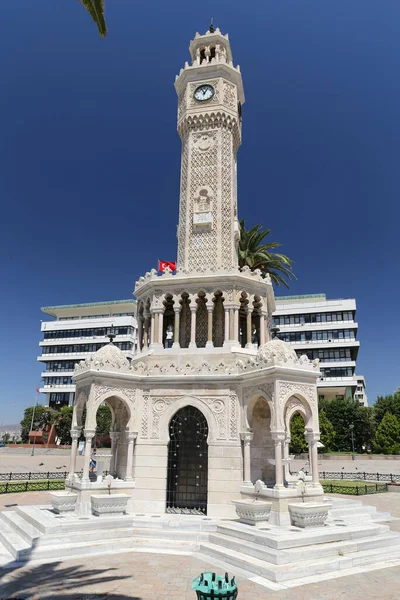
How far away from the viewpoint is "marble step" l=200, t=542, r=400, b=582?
39.9 feet

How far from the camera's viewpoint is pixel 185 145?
2564 centimetres

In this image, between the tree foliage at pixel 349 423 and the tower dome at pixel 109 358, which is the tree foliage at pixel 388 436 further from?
the tower dome at pixel 109 358

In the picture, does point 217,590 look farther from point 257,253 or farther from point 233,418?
point 257,253

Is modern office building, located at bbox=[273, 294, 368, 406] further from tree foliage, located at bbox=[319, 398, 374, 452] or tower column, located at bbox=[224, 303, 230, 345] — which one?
tower column, located at bbox=[224, 303, 230, 345]

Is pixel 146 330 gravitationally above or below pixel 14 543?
above

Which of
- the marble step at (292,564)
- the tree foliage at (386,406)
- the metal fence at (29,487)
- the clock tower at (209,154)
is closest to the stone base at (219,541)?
the marble step at (292,564)

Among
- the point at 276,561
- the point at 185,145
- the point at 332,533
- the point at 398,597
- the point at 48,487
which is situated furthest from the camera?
the point at 48,487

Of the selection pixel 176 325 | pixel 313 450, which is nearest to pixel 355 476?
pixel 313 450

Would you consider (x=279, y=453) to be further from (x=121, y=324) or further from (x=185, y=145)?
(x=121, y=324)

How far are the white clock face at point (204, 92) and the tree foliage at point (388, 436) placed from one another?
45.6 meters

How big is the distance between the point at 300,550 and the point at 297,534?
0.90 meters

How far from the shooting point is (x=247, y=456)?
1845cm

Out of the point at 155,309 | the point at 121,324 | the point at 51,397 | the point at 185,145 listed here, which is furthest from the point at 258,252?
the point at 51,397

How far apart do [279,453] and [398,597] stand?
6.38 metres
